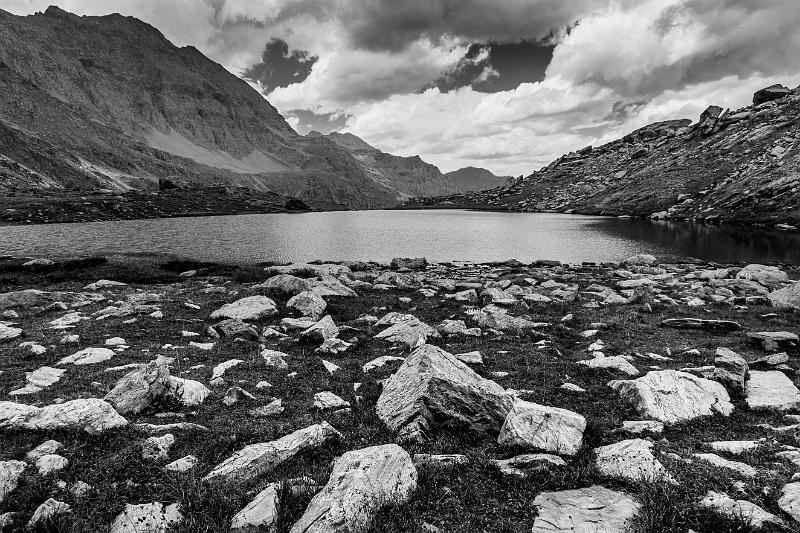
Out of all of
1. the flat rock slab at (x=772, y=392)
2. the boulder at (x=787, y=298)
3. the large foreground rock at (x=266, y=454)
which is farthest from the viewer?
the boulder at (x=787, y=298)

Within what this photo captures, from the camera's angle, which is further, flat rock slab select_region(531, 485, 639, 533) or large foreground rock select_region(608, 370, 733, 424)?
large foreground rock select_region(608, 370, 733, 424)

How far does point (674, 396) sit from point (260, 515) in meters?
10.9

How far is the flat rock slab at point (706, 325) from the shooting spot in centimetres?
2052

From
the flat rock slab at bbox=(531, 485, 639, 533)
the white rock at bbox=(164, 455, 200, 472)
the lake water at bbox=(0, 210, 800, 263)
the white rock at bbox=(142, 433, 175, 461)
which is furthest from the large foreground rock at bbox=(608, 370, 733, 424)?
the lake water at bbox=(0, 210, 800, 263)

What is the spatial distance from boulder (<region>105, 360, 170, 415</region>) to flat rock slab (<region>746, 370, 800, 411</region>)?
16.3 m

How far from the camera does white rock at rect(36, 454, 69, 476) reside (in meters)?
8.20

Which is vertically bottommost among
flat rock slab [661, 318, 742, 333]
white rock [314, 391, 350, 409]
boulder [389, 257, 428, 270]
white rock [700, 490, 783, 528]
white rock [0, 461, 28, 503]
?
boulder [389, 257, 428, 270]

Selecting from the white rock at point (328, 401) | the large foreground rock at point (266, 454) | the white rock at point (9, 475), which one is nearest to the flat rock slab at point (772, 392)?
the white rock at point (328, 401)

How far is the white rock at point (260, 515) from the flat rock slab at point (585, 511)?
4.27 m

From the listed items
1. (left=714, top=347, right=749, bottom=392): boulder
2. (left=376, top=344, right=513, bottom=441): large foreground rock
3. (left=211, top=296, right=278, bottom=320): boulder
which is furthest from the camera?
(left=211, top=296, right=278, bottom=320): boulder

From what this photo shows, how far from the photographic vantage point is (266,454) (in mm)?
8859

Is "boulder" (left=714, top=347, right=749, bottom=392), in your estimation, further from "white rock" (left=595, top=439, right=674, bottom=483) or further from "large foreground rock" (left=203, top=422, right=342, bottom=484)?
"large foreground rock" (left=203, top=422, right=342, bottom=484)

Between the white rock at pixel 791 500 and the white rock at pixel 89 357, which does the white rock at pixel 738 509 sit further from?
the white rock at pixel 89 357

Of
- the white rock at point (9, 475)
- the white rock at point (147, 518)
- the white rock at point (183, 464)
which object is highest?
the white rock at point (9, 475)
